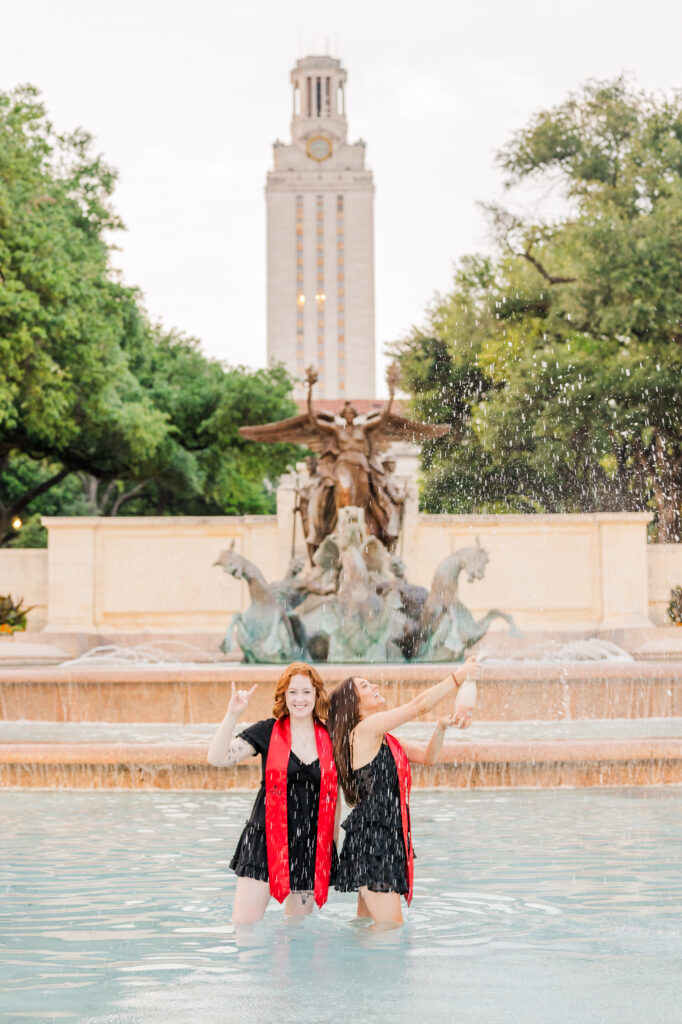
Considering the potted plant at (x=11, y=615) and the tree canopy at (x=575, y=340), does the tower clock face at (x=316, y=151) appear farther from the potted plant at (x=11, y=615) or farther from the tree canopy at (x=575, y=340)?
the potted plant at (x=11, y=615)

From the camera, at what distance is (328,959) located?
457cm

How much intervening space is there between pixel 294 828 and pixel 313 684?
1.75 ft

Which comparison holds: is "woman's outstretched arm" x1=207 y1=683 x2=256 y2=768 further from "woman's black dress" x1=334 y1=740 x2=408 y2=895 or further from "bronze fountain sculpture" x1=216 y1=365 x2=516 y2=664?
"bronze fountain sculpture" x1=216 y1=365 x2=516 y2=664

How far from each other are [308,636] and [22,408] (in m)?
15.5

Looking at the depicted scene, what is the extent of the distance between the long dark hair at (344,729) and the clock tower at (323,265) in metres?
136

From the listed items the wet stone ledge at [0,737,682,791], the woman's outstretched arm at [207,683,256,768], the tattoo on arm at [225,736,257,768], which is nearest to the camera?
the woman's outstretched arm at [207,683,256,768]

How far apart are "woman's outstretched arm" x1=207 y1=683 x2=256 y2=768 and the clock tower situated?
136 meters

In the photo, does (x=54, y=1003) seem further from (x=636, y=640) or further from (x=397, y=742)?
(x=636, y=640)

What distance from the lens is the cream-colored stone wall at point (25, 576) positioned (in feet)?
88.3

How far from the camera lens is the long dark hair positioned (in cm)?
489

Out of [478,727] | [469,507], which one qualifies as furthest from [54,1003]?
[469,507]

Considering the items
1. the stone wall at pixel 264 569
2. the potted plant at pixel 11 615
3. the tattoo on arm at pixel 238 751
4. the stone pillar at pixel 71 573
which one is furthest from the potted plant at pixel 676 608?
the tattoo on arm at pixel 238 751

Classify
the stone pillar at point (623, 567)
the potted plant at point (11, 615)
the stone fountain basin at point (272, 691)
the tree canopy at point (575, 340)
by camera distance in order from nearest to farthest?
the stone fountain basin at point (272, 691), the potted plant at point (11, 615), the stone pillar at point (623, 567), the tree canopy at point (575, 340)

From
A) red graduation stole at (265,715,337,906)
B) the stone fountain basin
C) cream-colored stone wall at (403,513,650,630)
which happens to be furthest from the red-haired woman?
cream-colored stone wall at (403,513,650,630)
